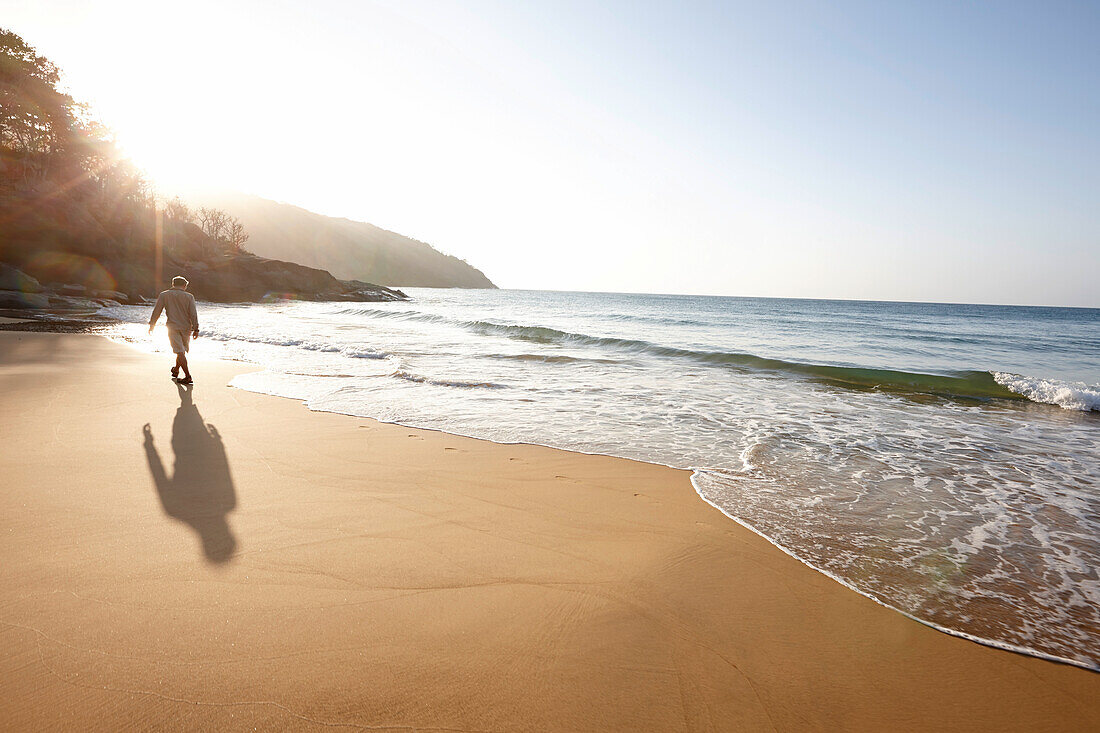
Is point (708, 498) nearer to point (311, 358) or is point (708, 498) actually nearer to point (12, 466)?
point (12, 466)

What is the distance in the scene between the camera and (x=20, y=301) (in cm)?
2253

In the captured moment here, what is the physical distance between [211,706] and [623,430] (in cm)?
561

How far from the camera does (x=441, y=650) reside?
2279mm

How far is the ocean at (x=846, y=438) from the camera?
10.9ft

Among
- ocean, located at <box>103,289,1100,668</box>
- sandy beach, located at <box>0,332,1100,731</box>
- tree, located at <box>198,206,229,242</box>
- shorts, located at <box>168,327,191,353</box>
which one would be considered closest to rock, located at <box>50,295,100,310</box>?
ocean, located at <box>103,289,1100,668</box>

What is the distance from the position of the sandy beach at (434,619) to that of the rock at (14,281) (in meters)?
30.4

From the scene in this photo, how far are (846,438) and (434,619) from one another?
6.59 m

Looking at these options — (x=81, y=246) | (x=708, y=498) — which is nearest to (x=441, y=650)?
(x=708, y=498)

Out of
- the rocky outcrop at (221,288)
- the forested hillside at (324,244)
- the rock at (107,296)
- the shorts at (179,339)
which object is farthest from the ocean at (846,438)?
the forested hillside at (324,244)

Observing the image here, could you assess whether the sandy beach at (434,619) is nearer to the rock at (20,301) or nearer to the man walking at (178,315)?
the man walking at (178,315)

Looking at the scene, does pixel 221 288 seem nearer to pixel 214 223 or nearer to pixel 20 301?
pixel 20 301

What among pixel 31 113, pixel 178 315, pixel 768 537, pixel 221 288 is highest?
pixel 31 113

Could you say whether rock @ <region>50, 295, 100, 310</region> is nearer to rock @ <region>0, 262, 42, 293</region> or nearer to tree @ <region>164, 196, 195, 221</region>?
rock @ <region>0, 262, 42, 293</region>

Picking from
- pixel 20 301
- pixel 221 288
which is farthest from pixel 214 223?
pixel 20 301
